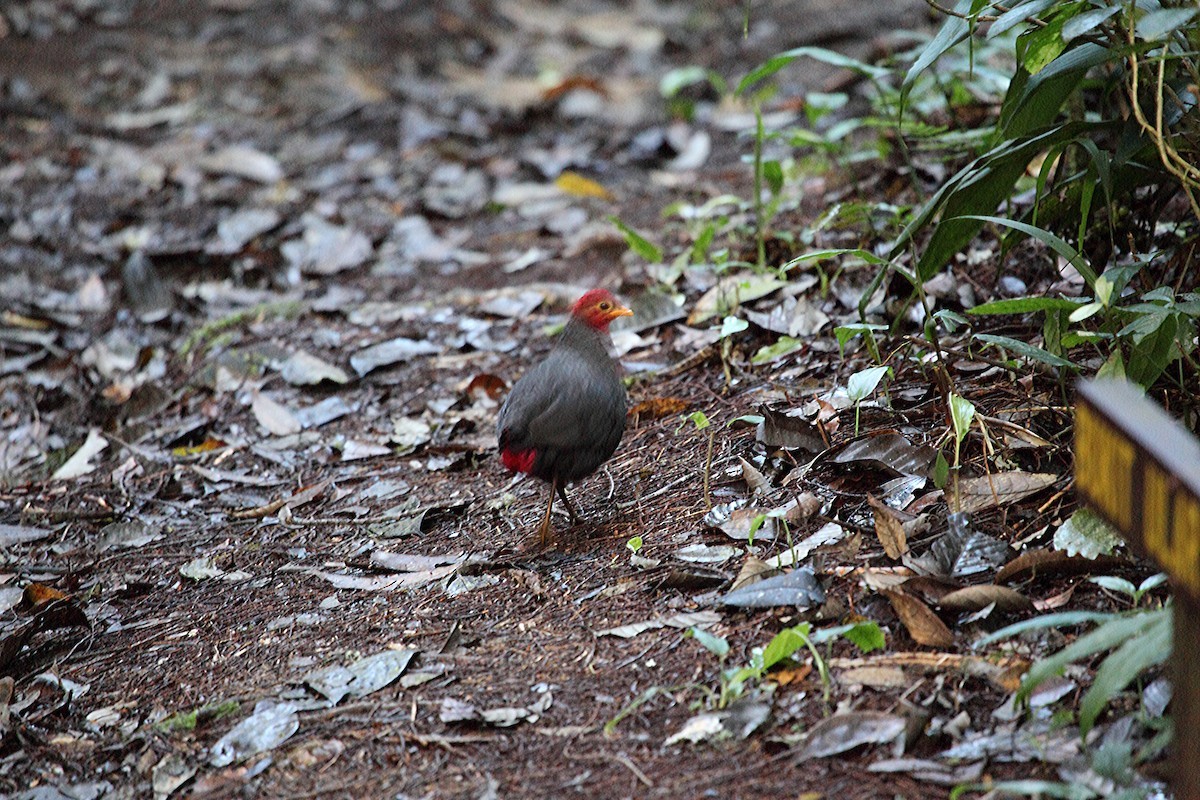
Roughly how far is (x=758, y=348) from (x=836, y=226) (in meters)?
0.63

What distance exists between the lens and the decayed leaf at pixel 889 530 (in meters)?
2.61

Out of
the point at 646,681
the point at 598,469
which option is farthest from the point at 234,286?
the point at 646,681

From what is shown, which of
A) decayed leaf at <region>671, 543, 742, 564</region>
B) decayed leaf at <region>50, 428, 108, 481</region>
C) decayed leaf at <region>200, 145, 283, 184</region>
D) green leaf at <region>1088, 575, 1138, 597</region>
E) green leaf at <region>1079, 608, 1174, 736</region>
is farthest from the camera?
decayed leaf at <region>200, 145, 283, 184</region>

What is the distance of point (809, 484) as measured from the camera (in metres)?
2.96

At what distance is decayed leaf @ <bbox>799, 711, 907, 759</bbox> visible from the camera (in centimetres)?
215

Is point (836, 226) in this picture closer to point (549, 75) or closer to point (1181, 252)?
point (1181, 252)

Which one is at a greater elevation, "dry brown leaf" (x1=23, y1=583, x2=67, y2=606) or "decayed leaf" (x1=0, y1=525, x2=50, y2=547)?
"dry brown leaf" (x1=23, y1=583, x2=67, y2=606)

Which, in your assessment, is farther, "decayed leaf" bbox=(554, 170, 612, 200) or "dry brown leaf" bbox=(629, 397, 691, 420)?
"decayed leaf" bbox=(554, 170, 612, 200)

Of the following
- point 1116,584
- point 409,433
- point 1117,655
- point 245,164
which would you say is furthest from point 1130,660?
point 245,164

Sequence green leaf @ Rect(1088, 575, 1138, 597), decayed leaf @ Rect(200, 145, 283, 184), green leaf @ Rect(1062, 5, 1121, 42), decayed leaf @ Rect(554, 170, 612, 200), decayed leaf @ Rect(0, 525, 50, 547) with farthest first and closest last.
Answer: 1. decayed leaf @ Rect(200, 145, 283, 184)
2. decayed leaf @ Rect(554, 170, 612, 200)
3. decayed leaf @ Rect(0, 525, 50, 547)
4. green leaf @ Rect(1062, 5, 1121, 42)
5. green leaf @ Rect(1088, 575, 1138, 597)

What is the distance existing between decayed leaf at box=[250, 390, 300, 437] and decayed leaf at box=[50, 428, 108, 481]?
0.53 metres

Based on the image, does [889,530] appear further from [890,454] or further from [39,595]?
[39,595]

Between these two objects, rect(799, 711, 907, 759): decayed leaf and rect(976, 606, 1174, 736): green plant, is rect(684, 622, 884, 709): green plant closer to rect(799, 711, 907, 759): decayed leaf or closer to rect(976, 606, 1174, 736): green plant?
rect(799, 711, 907, 759): decayed leaf

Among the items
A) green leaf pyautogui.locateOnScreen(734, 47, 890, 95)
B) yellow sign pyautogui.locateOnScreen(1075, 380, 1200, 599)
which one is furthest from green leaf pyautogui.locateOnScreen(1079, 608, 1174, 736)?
green leaf pyautogui.locateOnScreen(734, 47, 890, 95)
